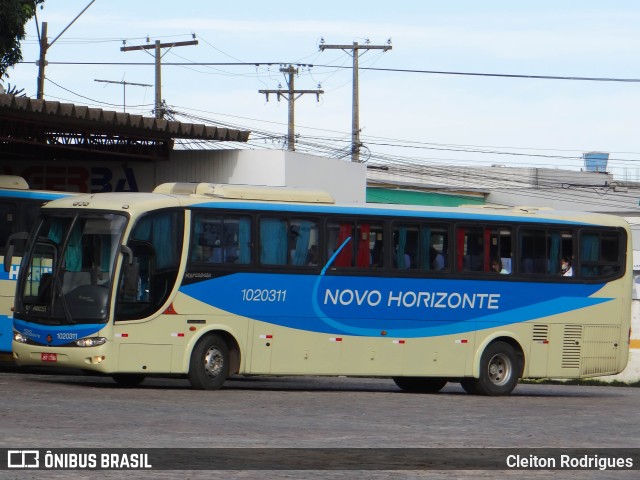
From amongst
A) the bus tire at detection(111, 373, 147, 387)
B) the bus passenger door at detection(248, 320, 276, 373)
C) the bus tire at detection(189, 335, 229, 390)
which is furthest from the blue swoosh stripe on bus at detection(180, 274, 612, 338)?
the bus tire at detection(111, 373, 147, 387)

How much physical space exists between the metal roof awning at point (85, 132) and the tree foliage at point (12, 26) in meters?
1.90

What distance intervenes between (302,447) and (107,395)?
6514mm

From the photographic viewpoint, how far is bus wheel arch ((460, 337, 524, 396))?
22.9 m

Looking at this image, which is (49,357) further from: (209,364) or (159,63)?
(159,63)

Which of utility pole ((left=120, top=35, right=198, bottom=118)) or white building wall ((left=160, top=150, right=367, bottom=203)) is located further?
utility pole ((left=120, top=35, right=198, bottom=118))

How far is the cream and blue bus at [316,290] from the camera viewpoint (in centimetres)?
1991

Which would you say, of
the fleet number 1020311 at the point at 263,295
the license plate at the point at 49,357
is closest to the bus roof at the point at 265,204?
the fleet number 1020311 at the point at 263,295

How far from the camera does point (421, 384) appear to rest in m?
24.0

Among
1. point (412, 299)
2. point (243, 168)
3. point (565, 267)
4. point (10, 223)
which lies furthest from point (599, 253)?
point (243, 168)

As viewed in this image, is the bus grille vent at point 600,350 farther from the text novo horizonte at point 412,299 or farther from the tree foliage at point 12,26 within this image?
the tree foliage at point 12,26

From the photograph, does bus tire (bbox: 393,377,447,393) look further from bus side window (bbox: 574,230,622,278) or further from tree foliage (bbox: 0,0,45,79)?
tree foliage (bbox: 0,0,45,79)

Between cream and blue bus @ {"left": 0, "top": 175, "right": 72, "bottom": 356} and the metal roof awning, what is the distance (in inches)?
81.4

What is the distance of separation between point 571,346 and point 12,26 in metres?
15.3

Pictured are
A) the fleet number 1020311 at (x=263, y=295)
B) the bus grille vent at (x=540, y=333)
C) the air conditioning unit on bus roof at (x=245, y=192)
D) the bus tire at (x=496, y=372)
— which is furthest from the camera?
the bus grille vent at (x=540, y=333)
